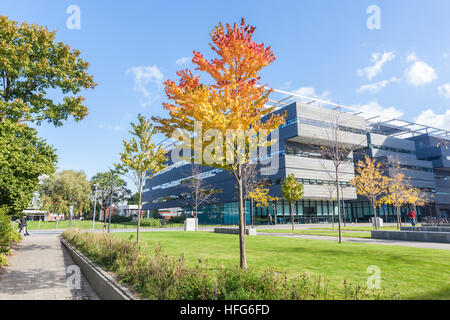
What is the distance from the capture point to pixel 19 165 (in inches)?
516

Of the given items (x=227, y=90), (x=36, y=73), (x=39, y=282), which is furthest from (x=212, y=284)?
(x=36, y=73)

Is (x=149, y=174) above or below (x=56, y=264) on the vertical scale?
above

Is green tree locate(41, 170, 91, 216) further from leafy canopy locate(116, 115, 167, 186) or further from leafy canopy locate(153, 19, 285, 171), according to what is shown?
leafy canopy locate(153, 19, 285, 171)

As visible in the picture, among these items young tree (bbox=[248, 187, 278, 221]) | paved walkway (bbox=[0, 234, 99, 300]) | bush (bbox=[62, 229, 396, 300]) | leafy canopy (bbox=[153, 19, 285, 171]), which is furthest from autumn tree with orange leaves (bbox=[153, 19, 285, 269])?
young tree (bbox=[248, 187, 278, 221])

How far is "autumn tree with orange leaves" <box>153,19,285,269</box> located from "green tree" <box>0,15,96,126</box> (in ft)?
39.6

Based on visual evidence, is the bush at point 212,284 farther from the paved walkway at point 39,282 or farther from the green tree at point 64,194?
the green tree at point 64,194

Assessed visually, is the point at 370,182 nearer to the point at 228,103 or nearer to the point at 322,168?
the point at 322,168

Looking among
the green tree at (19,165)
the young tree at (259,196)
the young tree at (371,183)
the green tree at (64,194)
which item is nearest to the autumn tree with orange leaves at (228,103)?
the green tree at (19,165)

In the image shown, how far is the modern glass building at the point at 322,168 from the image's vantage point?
48531 millimetres

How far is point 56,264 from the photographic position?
37.3 ft
